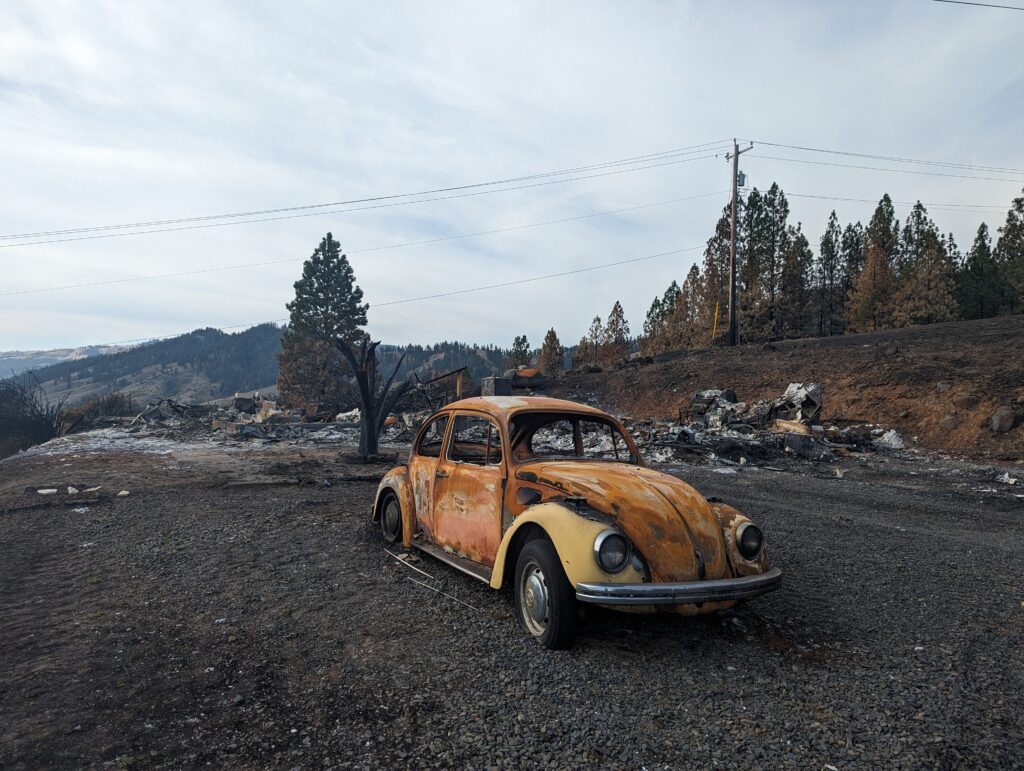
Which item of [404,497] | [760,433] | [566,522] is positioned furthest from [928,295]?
[566,522]

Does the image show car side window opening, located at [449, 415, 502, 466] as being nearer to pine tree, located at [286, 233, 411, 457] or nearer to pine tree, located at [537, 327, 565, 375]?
pine tree, located at [286, 233, 411, 457]

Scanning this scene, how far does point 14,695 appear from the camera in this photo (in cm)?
300

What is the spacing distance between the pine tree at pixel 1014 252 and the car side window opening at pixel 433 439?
4753cm

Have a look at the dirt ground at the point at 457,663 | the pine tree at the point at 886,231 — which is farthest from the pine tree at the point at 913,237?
the dirt ground at the point at 457,663

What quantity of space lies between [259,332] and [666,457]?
627ft

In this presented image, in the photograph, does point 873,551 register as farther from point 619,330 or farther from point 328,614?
point 619,330

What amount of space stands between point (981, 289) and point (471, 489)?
5506cm

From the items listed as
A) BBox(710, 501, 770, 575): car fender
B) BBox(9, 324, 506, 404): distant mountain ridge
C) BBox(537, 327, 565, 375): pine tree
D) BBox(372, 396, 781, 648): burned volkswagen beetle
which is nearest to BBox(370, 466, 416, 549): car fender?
BBox(372, 396, 781, 648): burned volkswagen beetle

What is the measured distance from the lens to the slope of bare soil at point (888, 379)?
14.0 metres

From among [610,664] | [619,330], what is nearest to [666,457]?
[610,664]

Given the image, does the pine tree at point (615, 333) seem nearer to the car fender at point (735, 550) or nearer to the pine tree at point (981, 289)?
the pine tree at point (981, 289)

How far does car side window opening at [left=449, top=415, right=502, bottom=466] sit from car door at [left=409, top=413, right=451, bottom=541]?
178 mm

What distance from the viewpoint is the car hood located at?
3.43m

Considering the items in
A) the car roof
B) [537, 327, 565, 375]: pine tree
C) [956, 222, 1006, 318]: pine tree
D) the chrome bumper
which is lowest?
the chrome bumper
